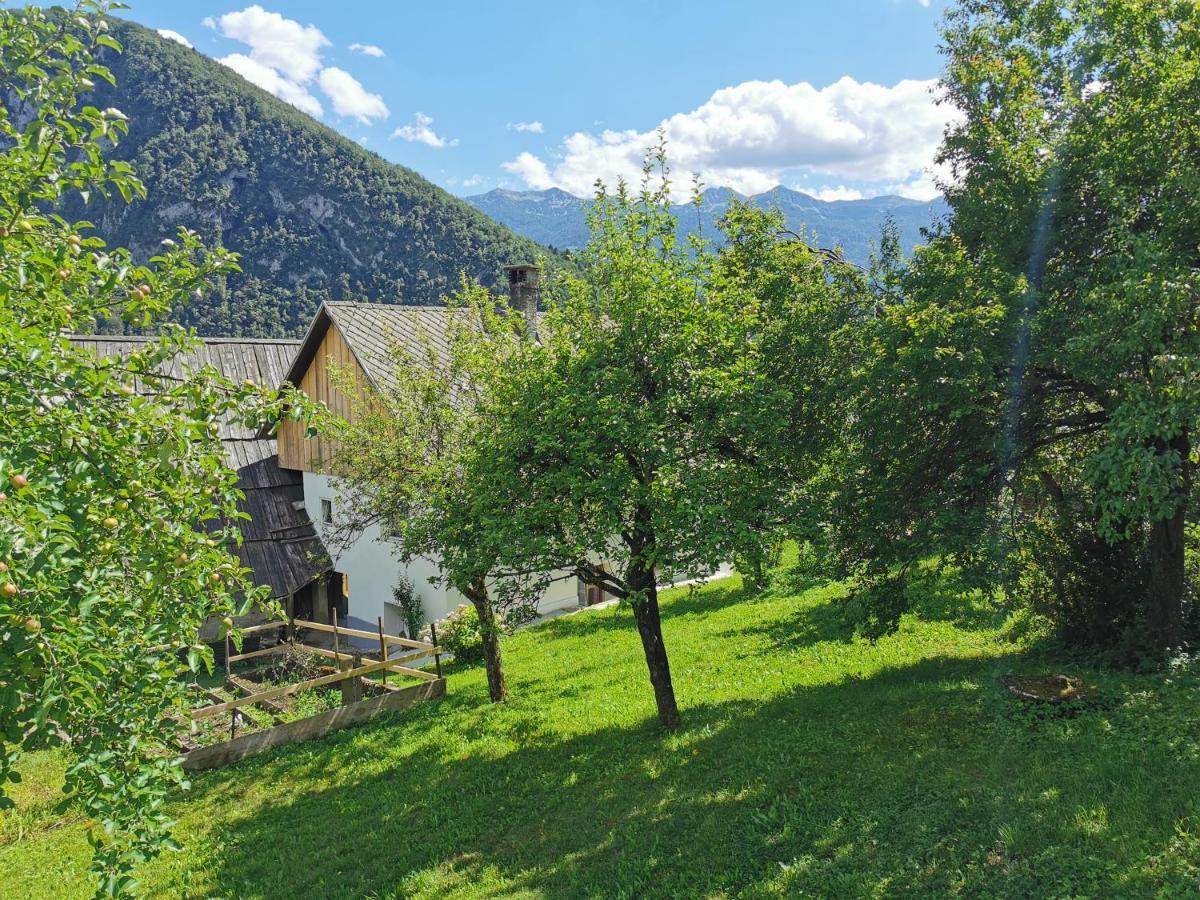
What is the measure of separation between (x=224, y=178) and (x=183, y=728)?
133307mm

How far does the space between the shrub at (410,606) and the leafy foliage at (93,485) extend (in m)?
16.3

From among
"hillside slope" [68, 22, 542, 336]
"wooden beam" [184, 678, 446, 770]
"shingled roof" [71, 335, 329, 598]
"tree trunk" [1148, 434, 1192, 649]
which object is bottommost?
"wooden beam" [184, 678, 446, 770]

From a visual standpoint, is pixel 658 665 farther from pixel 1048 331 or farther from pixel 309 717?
pixel 309 717

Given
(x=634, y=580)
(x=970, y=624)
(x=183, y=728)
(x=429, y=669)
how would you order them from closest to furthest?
(x=183, y=728) → (x=634, y=580) → (x=970, y=624) → (x=429, y=669)

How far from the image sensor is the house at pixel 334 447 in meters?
20.5

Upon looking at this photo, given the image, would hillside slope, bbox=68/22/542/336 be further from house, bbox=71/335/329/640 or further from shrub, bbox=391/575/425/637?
shrub, bbox=391/575/425/637

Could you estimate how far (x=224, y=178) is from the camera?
11706 centimetres

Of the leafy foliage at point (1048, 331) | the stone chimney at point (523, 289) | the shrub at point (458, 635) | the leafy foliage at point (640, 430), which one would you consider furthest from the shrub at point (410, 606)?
the leafy foliage at point (1048, 331)

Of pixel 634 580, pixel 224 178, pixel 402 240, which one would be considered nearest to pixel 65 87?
pixel 634 580

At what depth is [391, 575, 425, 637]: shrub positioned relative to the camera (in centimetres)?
2033

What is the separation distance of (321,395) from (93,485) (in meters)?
21.7

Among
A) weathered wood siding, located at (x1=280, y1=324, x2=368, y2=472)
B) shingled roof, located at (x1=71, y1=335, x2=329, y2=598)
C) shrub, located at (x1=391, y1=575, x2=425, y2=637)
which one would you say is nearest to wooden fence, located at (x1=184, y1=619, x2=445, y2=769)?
shrub, located at (x1=391, y1=575, x2=425, y2=637)

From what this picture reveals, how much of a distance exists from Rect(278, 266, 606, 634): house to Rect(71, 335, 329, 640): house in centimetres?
74

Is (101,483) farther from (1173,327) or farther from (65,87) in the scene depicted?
(1173,327)
